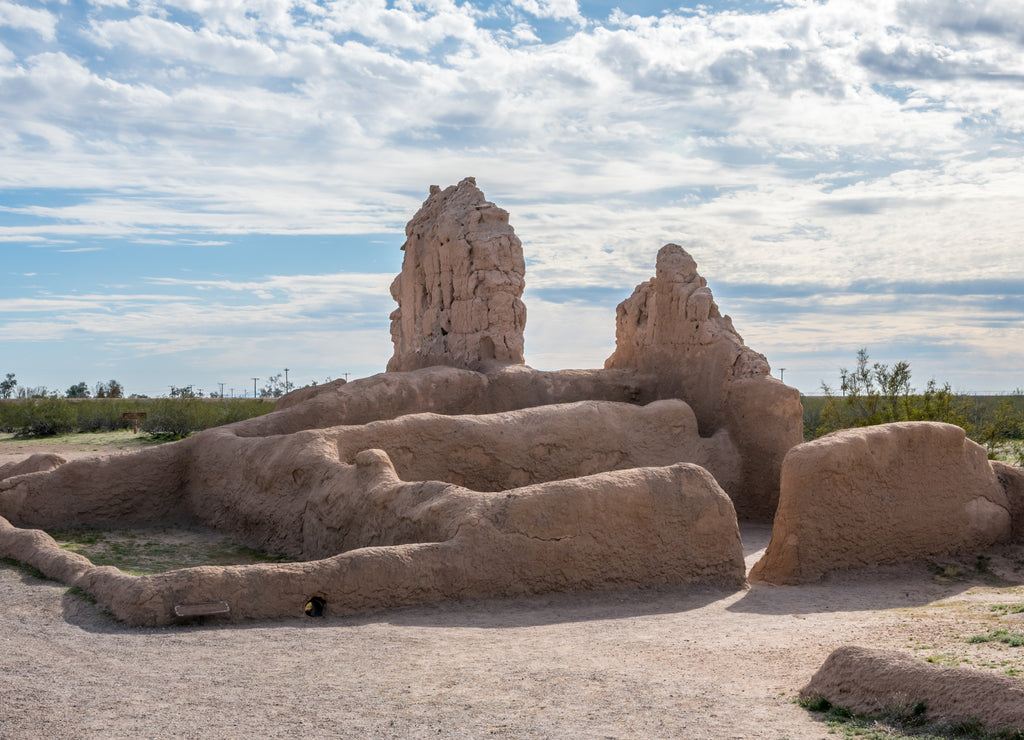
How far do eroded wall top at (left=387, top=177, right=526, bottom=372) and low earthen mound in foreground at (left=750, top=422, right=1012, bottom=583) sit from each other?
697cm

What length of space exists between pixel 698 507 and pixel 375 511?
3.48m

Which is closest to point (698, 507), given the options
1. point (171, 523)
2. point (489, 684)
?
point (489, 684)

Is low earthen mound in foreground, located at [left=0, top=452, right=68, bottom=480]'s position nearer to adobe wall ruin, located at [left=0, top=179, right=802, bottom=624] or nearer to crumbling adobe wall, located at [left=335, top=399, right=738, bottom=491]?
adobe wall ruin, located at [left=0, top=179, right=802, bottom=624]

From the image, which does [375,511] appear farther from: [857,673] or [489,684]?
[857,673]

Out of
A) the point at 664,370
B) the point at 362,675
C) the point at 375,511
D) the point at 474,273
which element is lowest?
the point at 362,675

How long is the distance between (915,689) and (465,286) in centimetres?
1269

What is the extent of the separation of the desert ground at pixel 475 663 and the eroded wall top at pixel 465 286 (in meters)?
8.04

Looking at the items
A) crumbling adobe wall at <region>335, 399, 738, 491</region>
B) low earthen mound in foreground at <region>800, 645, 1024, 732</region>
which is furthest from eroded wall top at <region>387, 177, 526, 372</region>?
low earthen mound in foreground at <region>800, 645, 1024, 732</region>

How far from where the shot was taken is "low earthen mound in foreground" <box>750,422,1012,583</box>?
36.4ft

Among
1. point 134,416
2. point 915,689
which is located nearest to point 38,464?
point 915,689

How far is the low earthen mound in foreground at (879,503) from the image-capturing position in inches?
437

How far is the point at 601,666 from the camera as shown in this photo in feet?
22.3

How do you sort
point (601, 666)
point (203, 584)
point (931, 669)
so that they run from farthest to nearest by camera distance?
point (203, 584) → point (601, 666) → point (931, 669)

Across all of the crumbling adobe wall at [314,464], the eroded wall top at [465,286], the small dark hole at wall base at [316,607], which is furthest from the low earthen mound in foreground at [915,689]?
the eroded wall top at [465,286]
